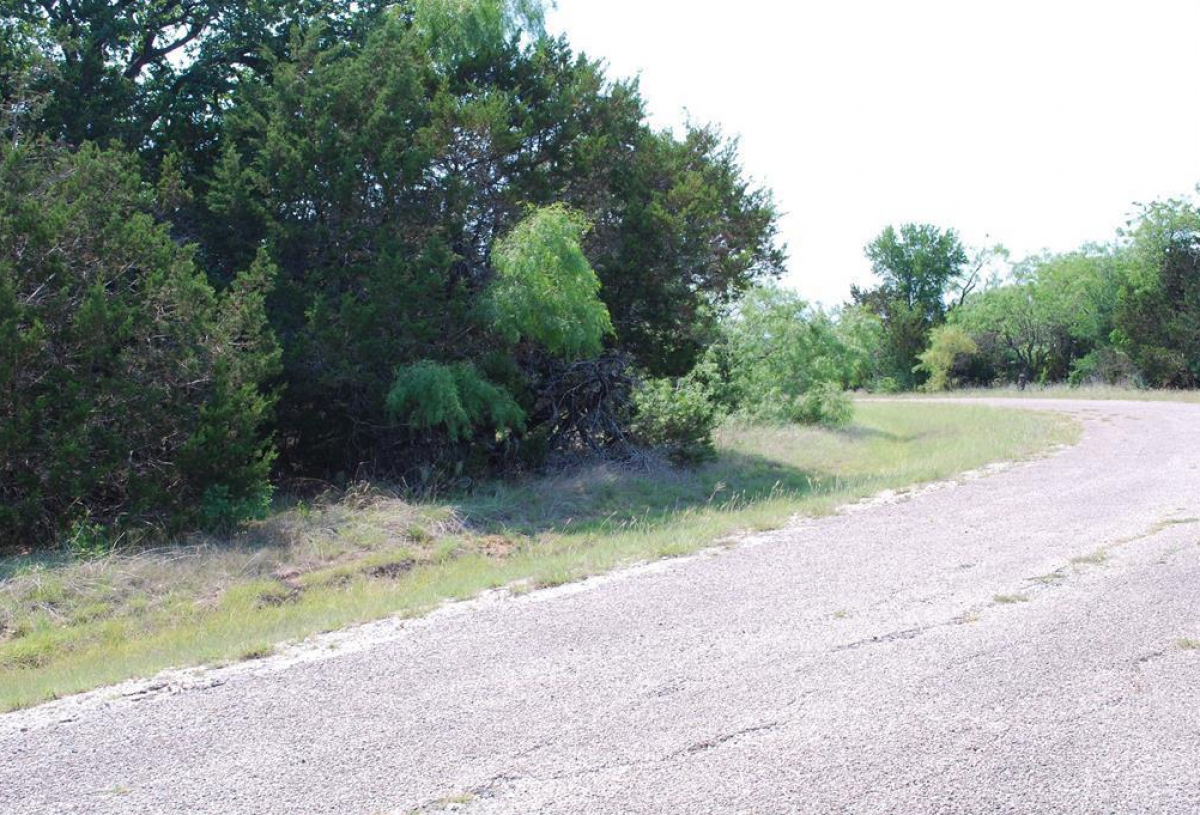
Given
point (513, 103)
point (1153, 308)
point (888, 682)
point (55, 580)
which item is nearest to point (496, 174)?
point (513, 103)

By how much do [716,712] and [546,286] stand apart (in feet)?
39.2

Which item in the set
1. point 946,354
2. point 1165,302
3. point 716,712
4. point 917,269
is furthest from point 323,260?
point 917,269

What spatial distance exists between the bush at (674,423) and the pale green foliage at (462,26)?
24.8 ft

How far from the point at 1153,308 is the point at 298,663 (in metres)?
45.4

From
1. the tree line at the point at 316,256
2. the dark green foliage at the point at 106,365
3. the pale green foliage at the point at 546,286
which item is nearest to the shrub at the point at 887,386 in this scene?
the tree line at the point at 316,256

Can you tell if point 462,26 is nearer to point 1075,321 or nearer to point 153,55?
point 153,55

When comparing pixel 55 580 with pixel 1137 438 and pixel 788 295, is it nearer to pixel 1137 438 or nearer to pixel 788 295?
pixel 1137 438

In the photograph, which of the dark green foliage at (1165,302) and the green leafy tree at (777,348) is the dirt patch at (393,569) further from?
the dark green foliage at (1165,302)

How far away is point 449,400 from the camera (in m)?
14.9

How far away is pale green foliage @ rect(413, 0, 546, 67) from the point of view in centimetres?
1855

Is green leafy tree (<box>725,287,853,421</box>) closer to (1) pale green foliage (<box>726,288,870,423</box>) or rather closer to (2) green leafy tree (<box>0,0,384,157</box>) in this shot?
(1) pale green foliage (<box>726,288,870,423</box>)

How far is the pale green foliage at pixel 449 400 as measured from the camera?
1492cm

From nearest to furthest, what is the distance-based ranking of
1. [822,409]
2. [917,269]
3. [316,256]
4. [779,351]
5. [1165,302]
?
[316,256] < [822,409] < [779,351] < [1165,302] < [917,269]

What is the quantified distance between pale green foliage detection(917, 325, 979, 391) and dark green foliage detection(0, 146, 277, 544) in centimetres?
5017
